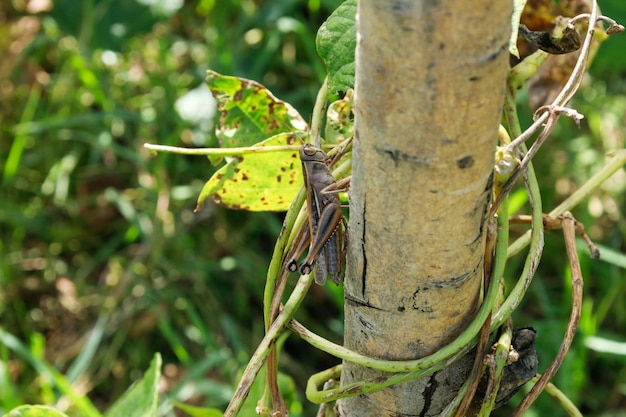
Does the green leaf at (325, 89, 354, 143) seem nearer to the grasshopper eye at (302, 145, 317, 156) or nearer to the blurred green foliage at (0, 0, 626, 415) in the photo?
the grasshopper eye at (302, 145, 317, 156)

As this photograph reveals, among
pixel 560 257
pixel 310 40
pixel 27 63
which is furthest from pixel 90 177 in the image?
pixel 560 257

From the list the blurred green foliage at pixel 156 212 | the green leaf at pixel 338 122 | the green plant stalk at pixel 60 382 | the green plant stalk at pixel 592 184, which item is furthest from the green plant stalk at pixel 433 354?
the blurred green foliage at pixel 156 212

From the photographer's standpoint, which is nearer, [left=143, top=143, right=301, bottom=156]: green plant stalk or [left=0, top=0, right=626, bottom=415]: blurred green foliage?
[left=143, top=143, right=301, bottom=156]: green plant stalk

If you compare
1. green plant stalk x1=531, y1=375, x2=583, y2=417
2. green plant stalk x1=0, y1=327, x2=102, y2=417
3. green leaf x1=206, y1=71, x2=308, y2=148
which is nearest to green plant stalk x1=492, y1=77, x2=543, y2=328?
green plant stalk x1=531, y1=375, x2=583, y2=417

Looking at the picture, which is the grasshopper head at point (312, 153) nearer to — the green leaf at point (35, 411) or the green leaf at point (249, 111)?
the green leaf at point (249, 111)

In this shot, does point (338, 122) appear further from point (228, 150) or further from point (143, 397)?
point (143, 397)
